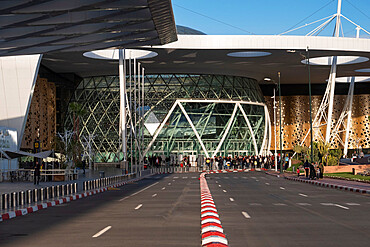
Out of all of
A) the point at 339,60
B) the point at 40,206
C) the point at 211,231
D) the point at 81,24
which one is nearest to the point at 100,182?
the point at 81,24

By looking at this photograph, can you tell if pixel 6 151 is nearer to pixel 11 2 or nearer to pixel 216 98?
pixel 11 2

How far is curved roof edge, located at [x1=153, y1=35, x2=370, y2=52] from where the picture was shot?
59.3 metres

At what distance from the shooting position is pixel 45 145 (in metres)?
72.5

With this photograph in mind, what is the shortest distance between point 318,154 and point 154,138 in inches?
1225

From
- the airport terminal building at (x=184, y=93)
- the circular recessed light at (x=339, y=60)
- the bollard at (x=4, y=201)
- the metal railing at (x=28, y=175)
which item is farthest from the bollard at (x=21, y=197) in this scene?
the circular recessed light at (x=339, y=60)

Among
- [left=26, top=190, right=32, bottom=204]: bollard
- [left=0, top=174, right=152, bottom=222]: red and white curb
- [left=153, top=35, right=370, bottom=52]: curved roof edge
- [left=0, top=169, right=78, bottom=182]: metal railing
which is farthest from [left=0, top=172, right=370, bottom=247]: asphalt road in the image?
[left=153, top=35, right=370, bottom=52]: curved roof edge

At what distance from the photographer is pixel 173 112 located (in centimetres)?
8138

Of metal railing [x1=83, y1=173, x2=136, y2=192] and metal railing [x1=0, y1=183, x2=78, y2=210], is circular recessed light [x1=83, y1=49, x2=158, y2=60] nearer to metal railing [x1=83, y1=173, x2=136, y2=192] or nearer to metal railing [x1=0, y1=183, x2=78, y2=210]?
metal railing [x1=83, y1=173, x2=136, y2=192]

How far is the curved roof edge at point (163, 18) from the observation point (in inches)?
874

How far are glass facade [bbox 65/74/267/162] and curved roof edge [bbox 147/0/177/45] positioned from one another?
51680 millimetres

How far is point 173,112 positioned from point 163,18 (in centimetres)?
5681

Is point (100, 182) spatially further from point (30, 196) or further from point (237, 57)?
point (237, 57)

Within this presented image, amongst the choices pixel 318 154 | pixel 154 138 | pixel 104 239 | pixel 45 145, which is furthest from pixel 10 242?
pixel 154 138

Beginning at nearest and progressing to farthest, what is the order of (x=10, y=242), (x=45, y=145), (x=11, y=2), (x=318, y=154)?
(x=10, y=242)
(x=11, y=2)
(x=318, y=154)
(x=45, y=145)
